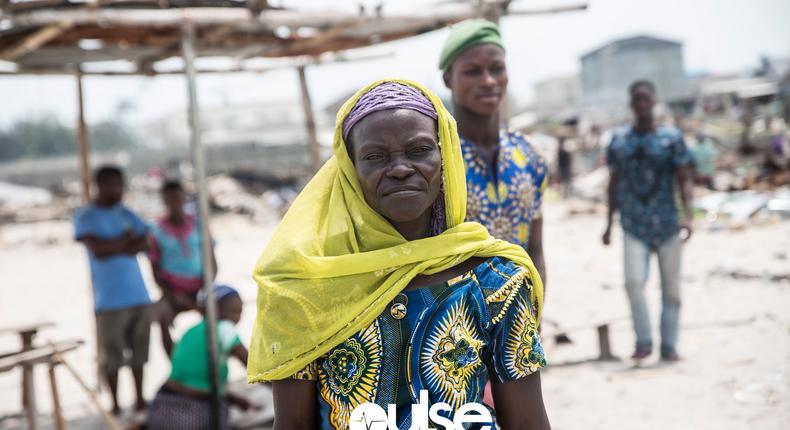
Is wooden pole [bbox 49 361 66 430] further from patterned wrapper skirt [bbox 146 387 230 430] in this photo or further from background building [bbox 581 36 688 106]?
background building [bbox 581 36 688 106]

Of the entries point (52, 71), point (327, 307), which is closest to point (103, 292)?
point (52, 71)

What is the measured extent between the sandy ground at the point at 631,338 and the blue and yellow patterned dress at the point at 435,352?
2.73 metres

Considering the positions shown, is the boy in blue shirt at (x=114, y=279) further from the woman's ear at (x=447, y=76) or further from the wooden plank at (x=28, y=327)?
the woman's ear at (x=447, y=76)

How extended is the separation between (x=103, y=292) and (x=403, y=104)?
175 inches

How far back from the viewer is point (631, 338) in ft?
19.3

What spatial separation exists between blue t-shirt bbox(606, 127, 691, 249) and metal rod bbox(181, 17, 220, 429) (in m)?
3.07

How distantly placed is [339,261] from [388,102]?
40 centimetres

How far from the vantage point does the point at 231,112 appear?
234 feet

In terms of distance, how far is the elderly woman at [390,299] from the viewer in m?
1.54

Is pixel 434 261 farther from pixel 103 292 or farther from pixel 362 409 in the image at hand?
pixel 103 292

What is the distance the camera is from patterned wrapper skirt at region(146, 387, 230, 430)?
399 centimetres

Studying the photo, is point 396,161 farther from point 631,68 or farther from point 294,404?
point 631,68

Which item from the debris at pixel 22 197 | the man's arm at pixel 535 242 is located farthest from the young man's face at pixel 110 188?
the debris at pixel 22 197

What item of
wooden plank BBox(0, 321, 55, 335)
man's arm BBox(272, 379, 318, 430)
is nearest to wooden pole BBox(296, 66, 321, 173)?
wooden plank BBox(0, 321, 55, 335)
